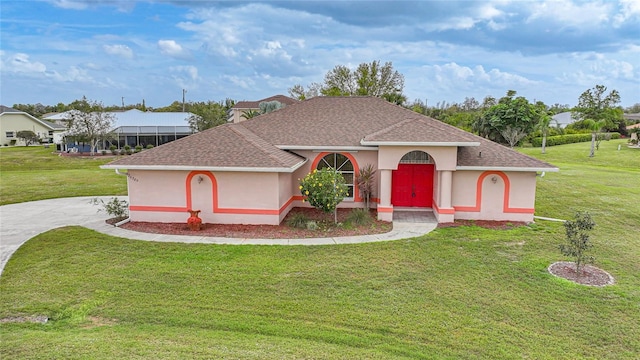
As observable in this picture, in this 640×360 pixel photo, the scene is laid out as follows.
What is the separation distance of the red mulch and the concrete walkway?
411 mm

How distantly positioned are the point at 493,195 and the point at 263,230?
9.68 metres

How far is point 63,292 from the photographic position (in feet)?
32.5

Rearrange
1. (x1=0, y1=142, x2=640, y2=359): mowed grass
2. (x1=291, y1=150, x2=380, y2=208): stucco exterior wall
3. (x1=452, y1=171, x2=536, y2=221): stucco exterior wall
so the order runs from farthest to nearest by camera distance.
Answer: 1. (x1=291, y1=150, x2=380, y2=208): stucco exterior wall
2. (x1=452, y1=171, x2=536, y2=221): stucco exterior wall
3. (x1=0, y1=142, x2=640, y2=359): mowed grass

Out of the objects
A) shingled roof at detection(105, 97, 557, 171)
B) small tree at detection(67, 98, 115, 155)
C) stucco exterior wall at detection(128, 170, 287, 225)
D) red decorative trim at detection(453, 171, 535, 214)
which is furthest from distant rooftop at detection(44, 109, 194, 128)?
red decorative trim at detection(453, 171, 535, 214)

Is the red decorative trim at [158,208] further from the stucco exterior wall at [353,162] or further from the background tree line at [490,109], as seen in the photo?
the background tree line at [490,109]

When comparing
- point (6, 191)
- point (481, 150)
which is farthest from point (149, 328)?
point (6, 191)

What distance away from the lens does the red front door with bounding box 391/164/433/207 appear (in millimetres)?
18922

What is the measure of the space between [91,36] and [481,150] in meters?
21.5

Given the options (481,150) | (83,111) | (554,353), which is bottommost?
(554,353)

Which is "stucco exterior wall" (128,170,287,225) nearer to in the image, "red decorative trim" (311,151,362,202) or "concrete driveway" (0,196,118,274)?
"concrete driveway" (0,196,118,274)

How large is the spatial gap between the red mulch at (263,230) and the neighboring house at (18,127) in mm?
56545

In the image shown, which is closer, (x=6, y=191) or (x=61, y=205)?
(x=61, y=205)

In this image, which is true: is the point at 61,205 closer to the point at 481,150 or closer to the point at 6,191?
the point at 6,191

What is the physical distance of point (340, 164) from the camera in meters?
19.2
